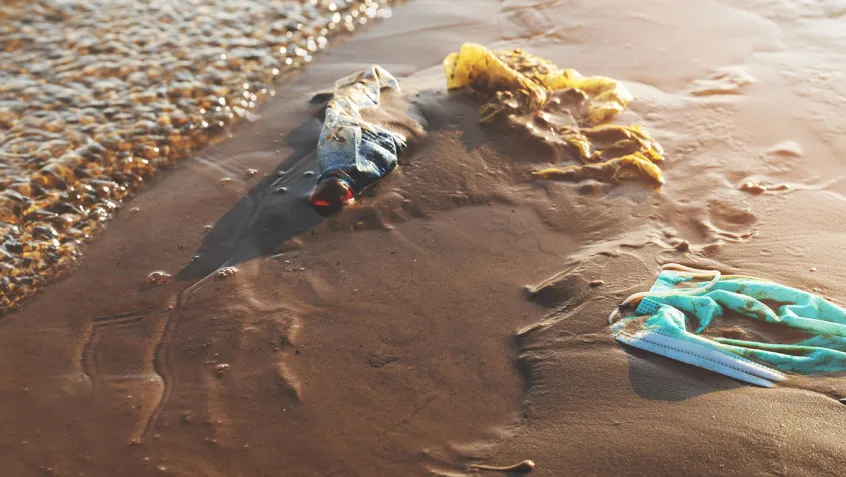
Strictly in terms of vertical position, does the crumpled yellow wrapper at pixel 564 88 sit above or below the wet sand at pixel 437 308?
above

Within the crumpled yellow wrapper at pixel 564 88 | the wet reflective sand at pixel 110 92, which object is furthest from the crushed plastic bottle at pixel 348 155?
the wet reflective sand at pixel 110 92

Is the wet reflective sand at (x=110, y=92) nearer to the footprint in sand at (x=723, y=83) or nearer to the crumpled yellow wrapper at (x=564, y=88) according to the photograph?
the crumpled yellow wrapper at (x=564, y=88)

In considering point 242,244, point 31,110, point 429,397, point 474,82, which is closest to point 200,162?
point 242,244

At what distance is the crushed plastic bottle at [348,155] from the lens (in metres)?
3.90

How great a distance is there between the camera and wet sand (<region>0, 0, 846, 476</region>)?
2.55 meters

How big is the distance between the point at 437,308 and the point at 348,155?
4.31 feet

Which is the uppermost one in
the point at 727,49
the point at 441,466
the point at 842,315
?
the point at 727,49

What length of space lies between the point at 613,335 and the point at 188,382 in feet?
6.29

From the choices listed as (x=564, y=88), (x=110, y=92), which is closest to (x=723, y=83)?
(x=564, y=88)

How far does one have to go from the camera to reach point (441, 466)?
249cm

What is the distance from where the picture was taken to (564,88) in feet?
16.1

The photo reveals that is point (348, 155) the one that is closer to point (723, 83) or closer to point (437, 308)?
point (437, 308)

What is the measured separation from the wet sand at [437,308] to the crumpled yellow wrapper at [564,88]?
0.14 metres

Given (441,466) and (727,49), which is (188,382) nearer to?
(441,466)
